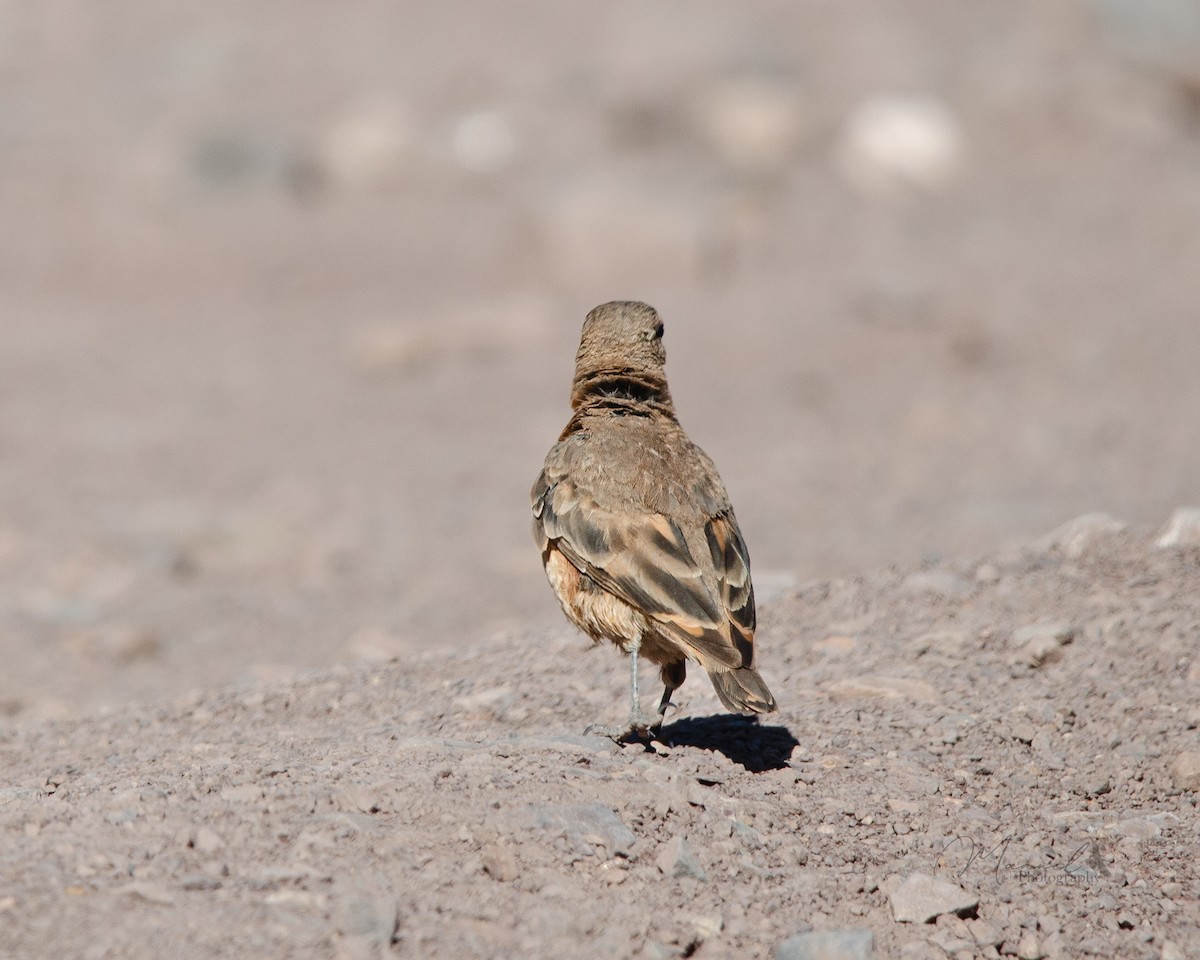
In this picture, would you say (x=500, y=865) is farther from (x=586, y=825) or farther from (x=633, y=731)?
(x=633, y=731)

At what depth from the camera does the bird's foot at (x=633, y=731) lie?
5.66 m

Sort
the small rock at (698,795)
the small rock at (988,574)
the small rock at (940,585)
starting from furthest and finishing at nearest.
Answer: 1. the small rock at (988,574)
2. the small rock at (940,585)
3. the small rock at (698,795)

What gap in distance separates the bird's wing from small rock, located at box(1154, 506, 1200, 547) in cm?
283

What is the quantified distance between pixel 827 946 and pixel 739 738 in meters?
1.72

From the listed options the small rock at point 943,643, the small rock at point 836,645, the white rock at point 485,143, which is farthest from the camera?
the white rock at point 485,143

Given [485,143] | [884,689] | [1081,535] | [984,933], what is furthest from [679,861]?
[485,143]

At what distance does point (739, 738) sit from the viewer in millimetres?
5988

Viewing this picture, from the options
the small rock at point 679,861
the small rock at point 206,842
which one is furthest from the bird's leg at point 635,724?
the small rock at point 206,842

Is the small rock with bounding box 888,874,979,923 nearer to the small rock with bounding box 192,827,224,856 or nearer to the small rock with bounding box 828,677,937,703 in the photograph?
the small rock with bounding box 828,677,937,703

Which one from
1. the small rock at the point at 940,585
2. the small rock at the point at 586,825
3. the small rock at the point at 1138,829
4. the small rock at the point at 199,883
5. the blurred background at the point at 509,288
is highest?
the blurred background at the point at 509,288

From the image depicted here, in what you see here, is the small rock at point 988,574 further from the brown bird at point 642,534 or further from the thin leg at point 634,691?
the thin leg at point 634,691

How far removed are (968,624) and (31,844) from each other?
431 cm

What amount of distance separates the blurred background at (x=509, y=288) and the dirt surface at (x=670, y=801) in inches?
57.9

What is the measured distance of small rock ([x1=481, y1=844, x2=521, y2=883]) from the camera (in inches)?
175
